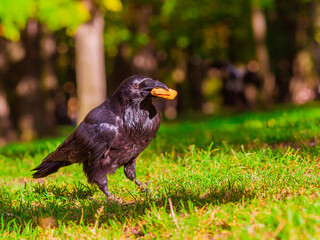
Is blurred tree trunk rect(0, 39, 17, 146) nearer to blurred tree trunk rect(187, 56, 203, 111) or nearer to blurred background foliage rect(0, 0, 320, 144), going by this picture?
blurred background foliage rect(0, 0, 320, 144)

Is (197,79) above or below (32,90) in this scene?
below

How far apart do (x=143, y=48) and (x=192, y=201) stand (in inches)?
569

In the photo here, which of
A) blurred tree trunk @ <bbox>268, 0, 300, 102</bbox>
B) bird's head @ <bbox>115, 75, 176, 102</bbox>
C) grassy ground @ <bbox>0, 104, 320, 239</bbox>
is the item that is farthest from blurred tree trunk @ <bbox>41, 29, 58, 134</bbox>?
blurred tree trunk @ <bbox>268, 0, 300, 102</bbox>

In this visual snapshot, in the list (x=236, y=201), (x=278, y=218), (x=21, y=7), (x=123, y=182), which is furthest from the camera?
(x=21, y=7)

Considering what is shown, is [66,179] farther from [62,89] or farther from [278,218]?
[62,89]

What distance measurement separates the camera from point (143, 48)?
56.9ft

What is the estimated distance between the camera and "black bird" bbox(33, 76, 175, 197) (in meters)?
3.88

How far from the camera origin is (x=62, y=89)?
36531 mm

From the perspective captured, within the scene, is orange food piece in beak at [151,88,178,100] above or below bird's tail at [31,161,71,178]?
above

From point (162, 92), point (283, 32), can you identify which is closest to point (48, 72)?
point (162, 92)

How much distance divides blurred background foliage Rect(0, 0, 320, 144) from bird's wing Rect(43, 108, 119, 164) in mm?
4918

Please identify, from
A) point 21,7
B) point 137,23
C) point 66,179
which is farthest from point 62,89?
point 66,179

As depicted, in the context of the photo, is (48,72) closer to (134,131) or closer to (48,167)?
(48,167)

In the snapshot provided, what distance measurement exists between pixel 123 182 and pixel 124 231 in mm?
1487
